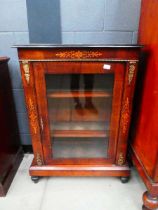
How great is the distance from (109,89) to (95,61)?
18 cm

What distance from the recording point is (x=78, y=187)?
1198 millimetres

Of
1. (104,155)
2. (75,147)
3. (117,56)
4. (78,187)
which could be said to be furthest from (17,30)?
(78,187)

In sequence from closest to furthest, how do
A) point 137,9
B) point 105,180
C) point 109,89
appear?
point 109,89 → point 137,9 → point 105,180

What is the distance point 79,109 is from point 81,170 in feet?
1.27

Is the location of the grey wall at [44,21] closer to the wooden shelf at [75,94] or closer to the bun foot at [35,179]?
the wooden shelf at [75,94]

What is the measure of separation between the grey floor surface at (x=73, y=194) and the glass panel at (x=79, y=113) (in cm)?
20

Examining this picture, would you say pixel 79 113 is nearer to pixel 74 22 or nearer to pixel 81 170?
pixel 81 170

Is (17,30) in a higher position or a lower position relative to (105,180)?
higher

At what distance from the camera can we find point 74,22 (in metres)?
1.17

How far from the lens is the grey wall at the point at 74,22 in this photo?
113cm

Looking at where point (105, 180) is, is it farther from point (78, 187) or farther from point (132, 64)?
point (132, 64)

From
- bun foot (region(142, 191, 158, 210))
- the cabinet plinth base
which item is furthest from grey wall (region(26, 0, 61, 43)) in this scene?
bun foot (region(142, 191, 158, 210))

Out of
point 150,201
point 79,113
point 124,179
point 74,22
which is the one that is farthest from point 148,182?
point 74,22

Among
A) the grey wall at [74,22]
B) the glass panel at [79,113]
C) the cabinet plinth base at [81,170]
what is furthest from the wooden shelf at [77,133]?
the grey wall at [74,22]
